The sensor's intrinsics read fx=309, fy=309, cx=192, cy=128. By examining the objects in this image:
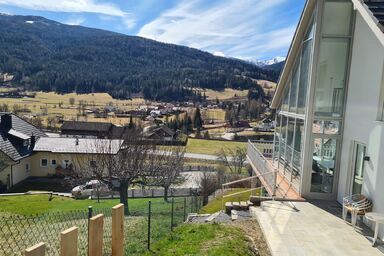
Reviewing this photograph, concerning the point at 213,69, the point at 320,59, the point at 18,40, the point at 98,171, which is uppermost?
the point at 18,40

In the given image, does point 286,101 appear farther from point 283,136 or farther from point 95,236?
point 95,236

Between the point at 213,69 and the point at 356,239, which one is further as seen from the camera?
the point at 213,69

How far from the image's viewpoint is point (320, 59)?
31.4ft

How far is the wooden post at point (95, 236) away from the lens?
104 inches

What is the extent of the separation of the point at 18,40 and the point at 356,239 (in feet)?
746

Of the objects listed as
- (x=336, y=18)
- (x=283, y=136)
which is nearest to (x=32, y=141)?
(x=283, y=136)

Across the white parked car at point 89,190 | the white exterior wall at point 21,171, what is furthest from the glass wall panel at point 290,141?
the white exterior wall at point 21,171

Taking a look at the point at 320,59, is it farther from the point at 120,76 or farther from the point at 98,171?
the point at 120,76

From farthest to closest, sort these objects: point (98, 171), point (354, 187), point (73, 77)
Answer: point (73, 77)
point (98, 171)
point (354, 187)

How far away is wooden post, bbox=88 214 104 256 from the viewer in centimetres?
264

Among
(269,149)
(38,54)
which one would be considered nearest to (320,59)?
(269,149)

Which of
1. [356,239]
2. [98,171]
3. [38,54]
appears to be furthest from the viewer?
[38,54]

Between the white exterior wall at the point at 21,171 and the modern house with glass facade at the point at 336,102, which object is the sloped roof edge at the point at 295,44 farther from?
the white exterior wall at the point at 21,171

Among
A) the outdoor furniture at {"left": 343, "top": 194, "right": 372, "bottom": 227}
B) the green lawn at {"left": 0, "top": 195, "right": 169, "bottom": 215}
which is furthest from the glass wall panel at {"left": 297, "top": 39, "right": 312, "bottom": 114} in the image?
the green lawn at {"left": 0, "top": 195, "right": 169, "bottom": 215}
